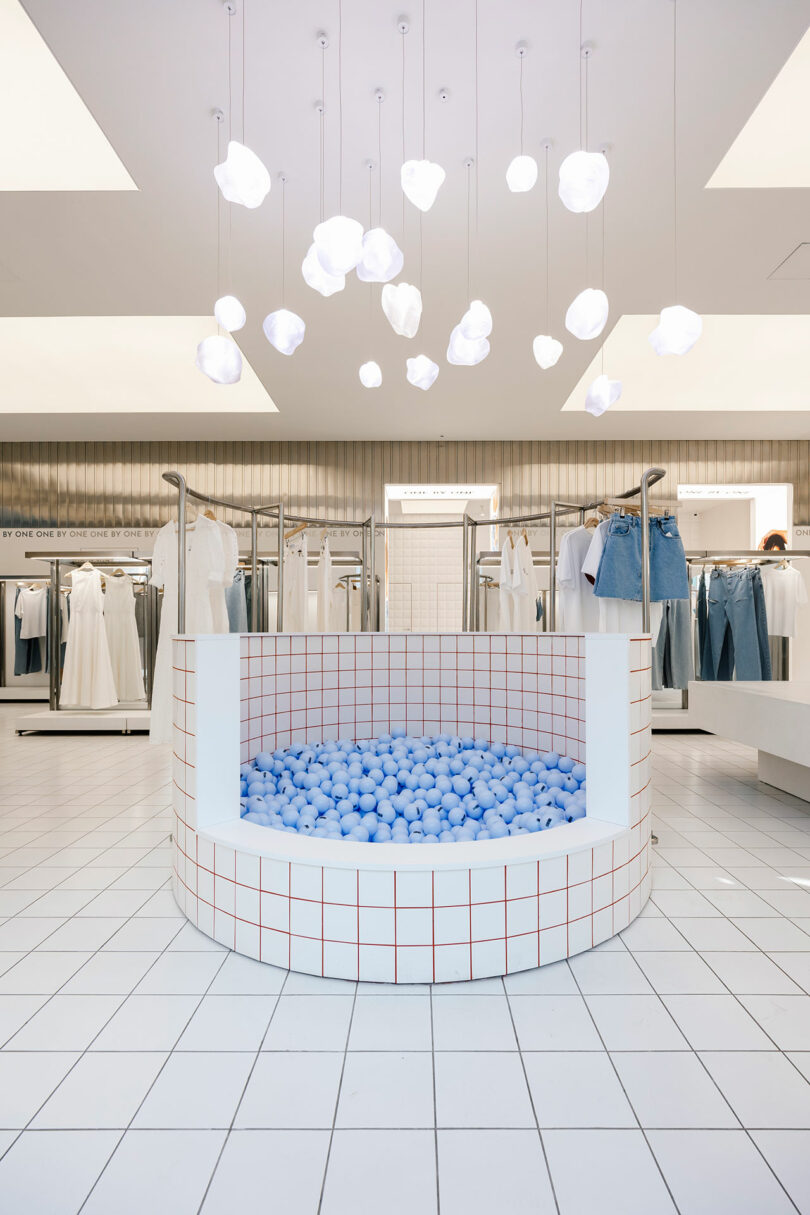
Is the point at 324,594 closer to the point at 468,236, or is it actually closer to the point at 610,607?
the point at 610,607

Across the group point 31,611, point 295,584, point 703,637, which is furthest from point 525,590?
point 31,611

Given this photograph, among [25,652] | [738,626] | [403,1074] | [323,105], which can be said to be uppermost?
[323,105]

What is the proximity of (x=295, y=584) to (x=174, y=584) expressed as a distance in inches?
70.5

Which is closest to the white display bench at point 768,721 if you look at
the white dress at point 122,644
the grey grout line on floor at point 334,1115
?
the grey grout line on floor at point 334,1115

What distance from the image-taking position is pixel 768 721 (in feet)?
12.3

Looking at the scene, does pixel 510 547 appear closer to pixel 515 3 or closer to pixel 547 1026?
pixel 515 3

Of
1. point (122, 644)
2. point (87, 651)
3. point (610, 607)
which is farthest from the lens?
point (122, 644)

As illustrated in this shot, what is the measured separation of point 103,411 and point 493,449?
182 inches

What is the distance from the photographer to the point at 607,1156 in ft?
4.15

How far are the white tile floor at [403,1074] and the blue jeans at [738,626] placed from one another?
383cm

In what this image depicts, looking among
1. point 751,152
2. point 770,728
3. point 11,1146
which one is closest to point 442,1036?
point 11,1146

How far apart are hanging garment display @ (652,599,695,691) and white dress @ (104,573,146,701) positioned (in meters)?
5.01

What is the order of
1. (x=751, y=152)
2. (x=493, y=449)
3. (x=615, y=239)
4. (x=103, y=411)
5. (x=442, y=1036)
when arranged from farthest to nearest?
(x=493, y=449) → (x=103, y=411) → (x=615, y=239) → (x=751, y=152) → (x=442, y=1036)

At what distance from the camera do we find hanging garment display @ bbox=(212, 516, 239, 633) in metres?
3.81
